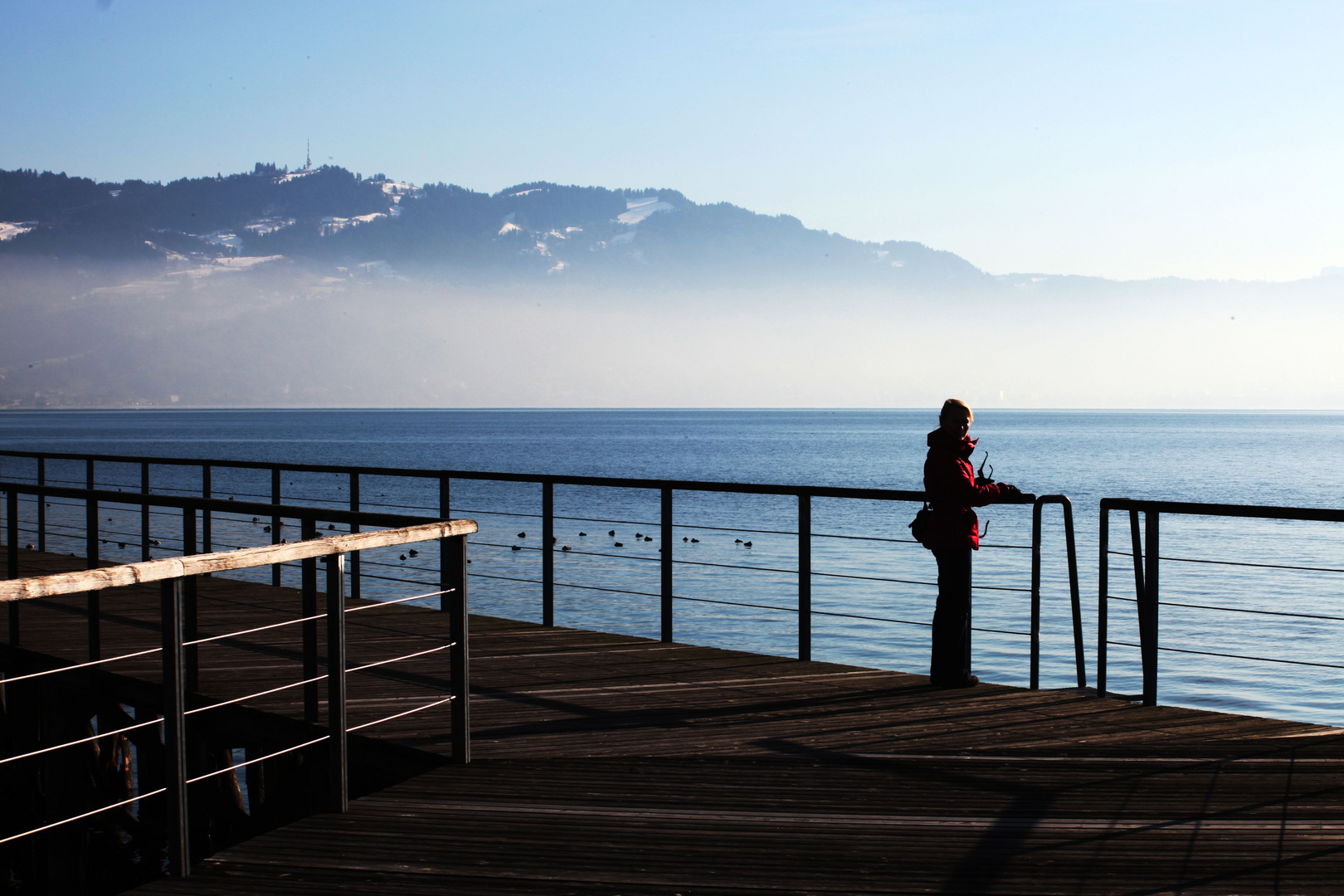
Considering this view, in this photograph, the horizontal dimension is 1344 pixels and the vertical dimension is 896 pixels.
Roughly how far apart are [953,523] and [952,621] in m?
0.55

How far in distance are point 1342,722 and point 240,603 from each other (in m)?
12.2

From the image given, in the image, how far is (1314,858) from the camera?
11.3 ft

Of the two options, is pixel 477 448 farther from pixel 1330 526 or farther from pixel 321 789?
pixel 321 789

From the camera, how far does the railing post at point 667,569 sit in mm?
7332

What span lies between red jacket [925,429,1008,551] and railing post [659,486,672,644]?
6.48 feet

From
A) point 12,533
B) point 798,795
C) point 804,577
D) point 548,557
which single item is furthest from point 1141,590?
point 12,533

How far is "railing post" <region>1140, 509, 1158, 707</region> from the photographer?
5.45m

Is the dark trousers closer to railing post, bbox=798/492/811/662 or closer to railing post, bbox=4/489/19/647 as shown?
railing post, bbox=798/492/811/662

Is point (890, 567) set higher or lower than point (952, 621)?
lower

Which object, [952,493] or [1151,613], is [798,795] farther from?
[1151,613]

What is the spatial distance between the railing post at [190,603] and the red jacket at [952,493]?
3.49 metres

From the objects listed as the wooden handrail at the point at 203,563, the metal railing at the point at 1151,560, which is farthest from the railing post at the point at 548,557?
the metal railing at the point at 1151,560

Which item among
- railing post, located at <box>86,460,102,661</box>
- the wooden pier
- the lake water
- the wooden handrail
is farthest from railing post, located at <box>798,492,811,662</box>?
railing post, located at <box>86,460,102,661</box>

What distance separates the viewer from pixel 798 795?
164 inches
